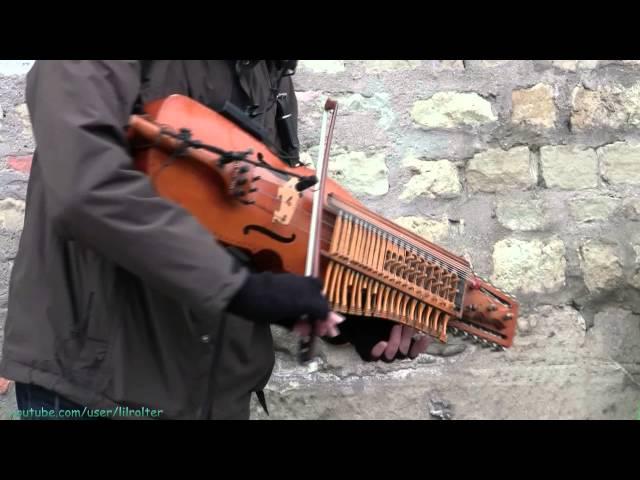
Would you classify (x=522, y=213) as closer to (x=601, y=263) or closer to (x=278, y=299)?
(x=601, y=263)

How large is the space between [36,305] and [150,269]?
323mm

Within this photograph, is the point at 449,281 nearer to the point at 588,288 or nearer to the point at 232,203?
the point at 232,203

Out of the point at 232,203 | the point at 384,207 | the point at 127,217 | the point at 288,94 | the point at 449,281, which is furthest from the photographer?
the point at 384,207

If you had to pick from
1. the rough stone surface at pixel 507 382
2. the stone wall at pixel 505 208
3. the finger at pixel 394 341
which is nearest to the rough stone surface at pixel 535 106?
the stone wall at pixel 505 208

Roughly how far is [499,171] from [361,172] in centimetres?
50

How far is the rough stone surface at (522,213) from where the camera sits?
2557mm

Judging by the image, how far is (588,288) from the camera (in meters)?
2.60

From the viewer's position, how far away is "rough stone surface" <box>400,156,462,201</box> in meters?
2.51

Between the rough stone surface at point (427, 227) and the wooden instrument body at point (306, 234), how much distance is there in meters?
0.76

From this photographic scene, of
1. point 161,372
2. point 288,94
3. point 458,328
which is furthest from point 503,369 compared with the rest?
point 161,372

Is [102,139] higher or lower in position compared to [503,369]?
higher

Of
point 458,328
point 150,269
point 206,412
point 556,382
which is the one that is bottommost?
point 556,382

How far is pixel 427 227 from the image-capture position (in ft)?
8.25

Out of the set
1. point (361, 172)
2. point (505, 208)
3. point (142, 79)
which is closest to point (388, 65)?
point (361, 172)
